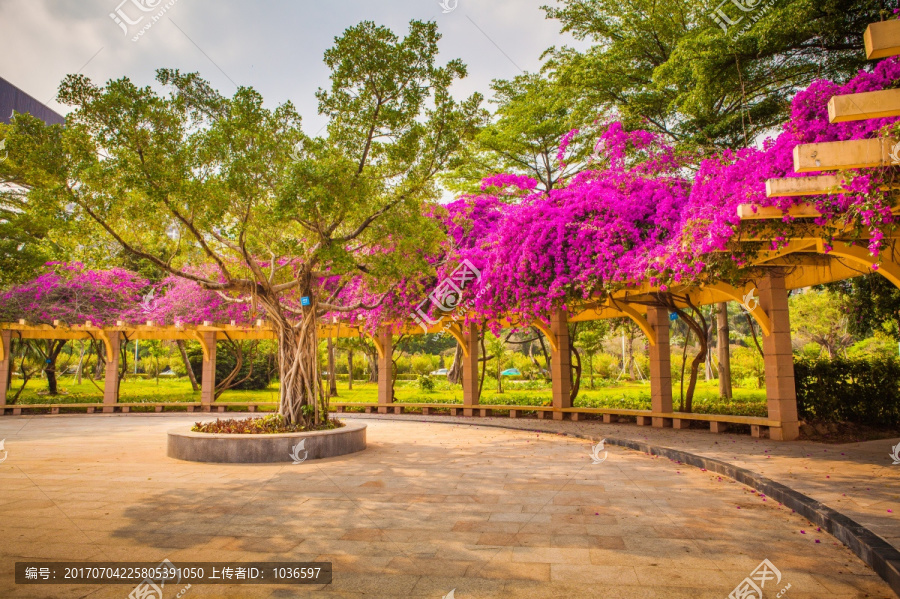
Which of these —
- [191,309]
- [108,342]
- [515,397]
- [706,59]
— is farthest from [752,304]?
[108,342]

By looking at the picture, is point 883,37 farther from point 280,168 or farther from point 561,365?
point 561,365

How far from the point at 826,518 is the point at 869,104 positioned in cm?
329

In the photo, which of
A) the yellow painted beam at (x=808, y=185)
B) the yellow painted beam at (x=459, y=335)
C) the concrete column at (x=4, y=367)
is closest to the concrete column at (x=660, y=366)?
the yellow painted beam at (x=459, y=335)

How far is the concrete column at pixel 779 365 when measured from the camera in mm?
9336

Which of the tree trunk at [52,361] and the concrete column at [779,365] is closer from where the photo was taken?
the concrete column at [779,365]

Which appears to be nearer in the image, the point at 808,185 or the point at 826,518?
the point at 826,518

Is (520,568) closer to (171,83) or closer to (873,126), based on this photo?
(873,126)

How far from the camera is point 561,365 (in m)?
14.3

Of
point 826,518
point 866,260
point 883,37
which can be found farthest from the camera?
point 866,260

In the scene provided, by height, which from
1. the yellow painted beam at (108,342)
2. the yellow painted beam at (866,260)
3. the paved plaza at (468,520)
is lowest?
the paved plaza at (468,520)

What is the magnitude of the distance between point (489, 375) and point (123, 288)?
19.1m

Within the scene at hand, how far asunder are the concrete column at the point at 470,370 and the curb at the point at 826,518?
8127mm

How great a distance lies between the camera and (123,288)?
19109mm

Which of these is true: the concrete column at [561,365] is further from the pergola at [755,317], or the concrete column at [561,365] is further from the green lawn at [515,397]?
the green lawn at [515,397]
